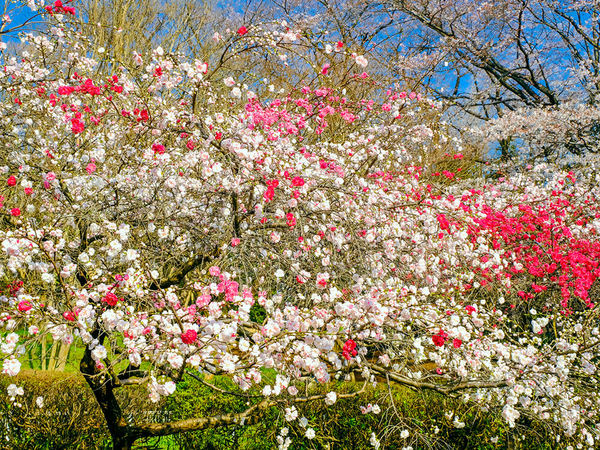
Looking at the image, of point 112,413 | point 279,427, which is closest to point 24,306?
point 112,413

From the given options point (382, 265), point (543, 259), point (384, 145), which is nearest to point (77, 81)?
point (382, 265)

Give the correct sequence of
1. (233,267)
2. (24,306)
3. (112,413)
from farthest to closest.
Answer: (233,267), (112,413), (24,306)

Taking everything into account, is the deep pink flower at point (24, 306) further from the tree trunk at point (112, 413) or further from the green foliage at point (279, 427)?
the green foliage at point (279, 427)

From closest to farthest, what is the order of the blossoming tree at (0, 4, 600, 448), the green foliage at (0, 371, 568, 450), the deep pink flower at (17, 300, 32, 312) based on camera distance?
the deep pink flower at (17, 300, 32, 312), the blossoming tree at (0, 4, 600, 448), the green foliage at (0, 371, 568, 450)

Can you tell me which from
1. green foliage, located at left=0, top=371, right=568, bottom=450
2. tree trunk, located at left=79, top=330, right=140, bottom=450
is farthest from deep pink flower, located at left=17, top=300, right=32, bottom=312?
green foliage, located at left=0, top=371, right=568, bottom=450

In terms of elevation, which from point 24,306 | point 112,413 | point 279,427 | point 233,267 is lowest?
point 279,427

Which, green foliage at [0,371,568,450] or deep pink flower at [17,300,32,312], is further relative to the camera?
green foliage at [0,371,568,450]

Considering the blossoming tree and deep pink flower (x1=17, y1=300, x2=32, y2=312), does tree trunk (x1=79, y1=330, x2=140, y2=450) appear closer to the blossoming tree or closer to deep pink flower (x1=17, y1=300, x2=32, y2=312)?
the blossoming tree

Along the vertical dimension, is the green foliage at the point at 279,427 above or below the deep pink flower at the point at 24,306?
below

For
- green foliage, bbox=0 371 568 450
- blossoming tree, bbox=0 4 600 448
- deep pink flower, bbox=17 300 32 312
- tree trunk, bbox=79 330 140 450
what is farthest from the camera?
green foliage, bbox=0 371 568 450

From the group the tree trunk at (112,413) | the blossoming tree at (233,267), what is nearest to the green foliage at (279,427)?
the blossoming tree at (233,267)

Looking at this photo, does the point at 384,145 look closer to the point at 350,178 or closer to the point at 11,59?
the point at 350,178

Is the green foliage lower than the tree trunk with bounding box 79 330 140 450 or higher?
lower

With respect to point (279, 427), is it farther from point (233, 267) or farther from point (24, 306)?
point (24, 306)
